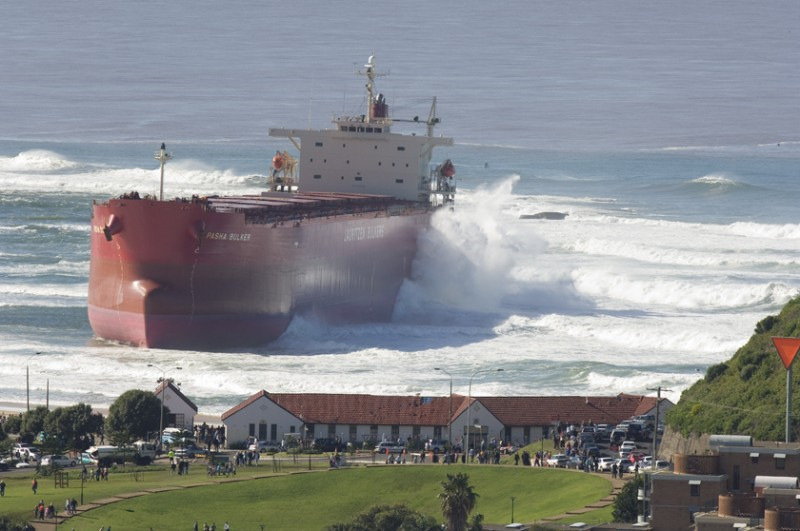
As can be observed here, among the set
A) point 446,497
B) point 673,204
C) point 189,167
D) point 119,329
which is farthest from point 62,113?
point 446,497

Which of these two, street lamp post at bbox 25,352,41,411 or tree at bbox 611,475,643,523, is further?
street lamp post at bbox 25,352,41,411

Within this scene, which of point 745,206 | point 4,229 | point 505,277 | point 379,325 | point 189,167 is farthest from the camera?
point 189,167

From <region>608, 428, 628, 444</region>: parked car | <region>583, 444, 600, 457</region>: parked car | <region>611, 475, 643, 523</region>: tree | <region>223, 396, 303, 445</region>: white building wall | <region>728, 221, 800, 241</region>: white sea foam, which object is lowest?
<region>611, 475, 643, 523</region>: tree

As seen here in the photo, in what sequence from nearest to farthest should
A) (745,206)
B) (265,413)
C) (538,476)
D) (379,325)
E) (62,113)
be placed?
(538,476) → (265,413) → (379,325) → (745,206) → (62,113)

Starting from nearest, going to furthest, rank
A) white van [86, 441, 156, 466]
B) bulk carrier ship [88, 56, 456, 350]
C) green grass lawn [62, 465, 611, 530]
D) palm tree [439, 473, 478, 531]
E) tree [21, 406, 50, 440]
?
palm tree [439, 473, 478, 531]
green grass lawn [62, 465, 611, 530]
white van [86, 441, 156, 466]
tree [21, 406, 50, 440]
bulk carrier ship [88, 56, 456, 350]

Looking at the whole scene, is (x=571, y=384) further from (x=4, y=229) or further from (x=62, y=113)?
(x=62, y=113)

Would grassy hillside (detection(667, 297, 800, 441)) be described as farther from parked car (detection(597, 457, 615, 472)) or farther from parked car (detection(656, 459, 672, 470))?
parked car (detection(597, 457, 615, 472))

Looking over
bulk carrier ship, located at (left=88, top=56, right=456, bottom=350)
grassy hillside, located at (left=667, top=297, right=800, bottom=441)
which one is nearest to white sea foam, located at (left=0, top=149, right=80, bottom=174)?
bulk carrier ship, located at (left=88, top=56, right=456, bottom=350)
